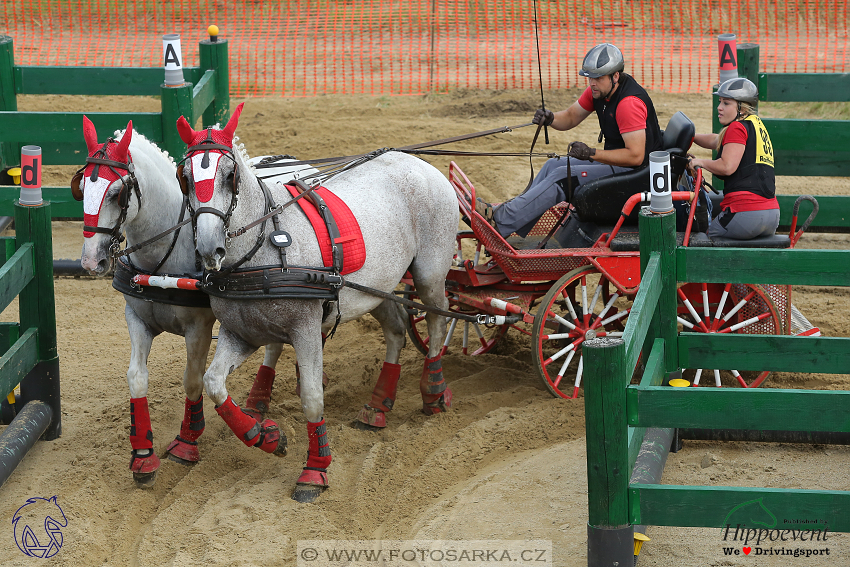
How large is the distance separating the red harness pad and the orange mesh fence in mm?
8089

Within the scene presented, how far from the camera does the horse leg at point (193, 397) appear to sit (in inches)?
206

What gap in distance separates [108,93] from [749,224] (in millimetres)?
5646

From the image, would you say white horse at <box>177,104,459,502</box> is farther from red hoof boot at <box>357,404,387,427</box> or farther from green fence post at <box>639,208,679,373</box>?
green fence post at <box>639,208,679,373</box>

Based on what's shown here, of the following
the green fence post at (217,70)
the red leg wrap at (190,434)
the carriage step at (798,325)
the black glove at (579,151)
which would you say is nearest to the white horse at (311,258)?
the red leg wrap at (190,434)

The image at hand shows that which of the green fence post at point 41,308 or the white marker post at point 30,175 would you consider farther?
the green fence post at point 41,308

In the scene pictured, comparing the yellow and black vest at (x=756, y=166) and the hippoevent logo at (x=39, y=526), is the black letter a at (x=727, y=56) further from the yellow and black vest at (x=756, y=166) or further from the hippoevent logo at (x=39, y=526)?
the hippoevent logo at (x=39, y=526)

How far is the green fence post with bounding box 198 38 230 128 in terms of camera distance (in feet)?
28.4

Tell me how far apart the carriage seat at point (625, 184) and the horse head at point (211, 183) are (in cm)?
239

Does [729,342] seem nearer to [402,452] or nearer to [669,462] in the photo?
[669,462]

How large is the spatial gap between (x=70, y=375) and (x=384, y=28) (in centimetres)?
1046

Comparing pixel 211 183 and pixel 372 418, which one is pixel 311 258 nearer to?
pixel 211 183

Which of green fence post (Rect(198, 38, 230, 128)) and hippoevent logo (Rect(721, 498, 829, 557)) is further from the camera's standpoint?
green fence post (Rect(198, 38, 230, 128))

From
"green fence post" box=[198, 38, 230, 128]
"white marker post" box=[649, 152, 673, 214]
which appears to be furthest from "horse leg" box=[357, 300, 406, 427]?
"green fence post" box=[198, 38, 230, 128]

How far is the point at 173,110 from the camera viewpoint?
295 inches
